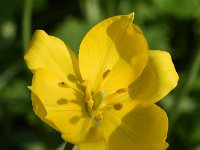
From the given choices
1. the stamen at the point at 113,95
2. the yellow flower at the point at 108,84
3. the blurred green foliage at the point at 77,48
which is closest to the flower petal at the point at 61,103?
the yellow flower at the point at 108,84

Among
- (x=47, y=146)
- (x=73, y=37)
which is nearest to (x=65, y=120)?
(x=47, y=146)

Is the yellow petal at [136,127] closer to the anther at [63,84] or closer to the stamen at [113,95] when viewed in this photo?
the stamen at [113,95]

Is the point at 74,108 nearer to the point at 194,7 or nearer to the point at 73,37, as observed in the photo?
the point at 194,7

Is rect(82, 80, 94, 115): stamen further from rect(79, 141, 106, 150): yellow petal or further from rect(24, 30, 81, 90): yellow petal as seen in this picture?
rect(79, 141, 106, 150): yellow petal

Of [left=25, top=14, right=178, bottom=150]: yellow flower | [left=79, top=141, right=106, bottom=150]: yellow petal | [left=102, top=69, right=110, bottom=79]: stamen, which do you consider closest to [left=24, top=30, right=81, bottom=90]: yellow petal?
[left=25, top=14, right=178, bottom=150]: yellow flower

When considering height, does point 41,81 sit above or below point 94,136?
above

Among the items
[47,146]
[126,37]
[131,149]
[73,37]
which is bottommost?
[47,146]
